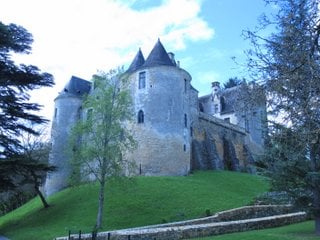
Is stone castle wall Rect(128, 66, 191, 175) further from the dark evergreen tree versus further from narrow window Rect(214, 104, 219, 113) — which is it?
narrow window Rect(214, 104, 219, 113)

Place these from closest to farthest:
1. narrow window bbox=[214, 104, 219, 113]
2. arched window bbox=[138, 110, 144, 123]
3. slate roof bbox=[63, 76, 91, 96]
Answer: arched window bbox=[138, 110, 144, 123]
slate roof bbox=[63, 76, 91, 96]
narrow window bbox=[214, 104, 219, 113]

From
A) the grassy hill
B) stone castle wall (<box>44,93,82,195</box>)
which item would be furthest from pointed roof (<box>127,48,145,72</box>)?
the grassy hill

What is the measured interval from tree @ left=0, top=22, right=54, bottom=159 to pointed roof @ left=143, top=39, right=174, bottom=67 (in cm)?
1384

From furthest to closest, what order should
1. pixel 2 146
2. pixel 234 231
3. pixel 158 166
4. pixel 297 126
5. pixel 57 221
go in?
pixel 158 166 → pixel 57 221 → pixel 2 146 → pixel 234 231 → pixel 297 126

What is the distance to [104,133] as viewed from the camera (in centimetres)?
2336

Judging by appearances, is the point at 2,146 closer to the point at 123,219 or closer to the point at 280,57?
the point at 123,219

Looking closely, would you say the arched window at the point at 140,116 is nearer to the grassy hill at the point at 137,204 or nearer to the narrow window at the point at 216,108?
the grassy hill at the point at 137,204

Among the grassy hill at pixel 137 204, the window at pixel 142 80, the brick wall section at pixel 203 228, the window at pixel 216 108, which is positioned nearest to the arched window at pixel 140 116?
the window at pixel 142 80

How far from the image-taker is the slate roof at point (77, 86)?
39.9 m

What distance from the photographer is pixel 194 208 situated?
874 inches

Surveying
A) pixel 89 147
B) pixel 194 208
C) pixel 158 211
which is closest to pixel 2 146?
pixel 89 147

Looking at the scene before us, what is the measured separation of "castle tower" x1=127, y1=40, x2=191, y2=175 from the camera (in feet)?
99.8

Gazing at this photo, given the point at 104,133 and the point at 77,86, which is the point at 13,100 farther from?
the point at 77,86

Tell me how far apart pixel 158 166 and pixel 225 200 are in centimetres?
778
